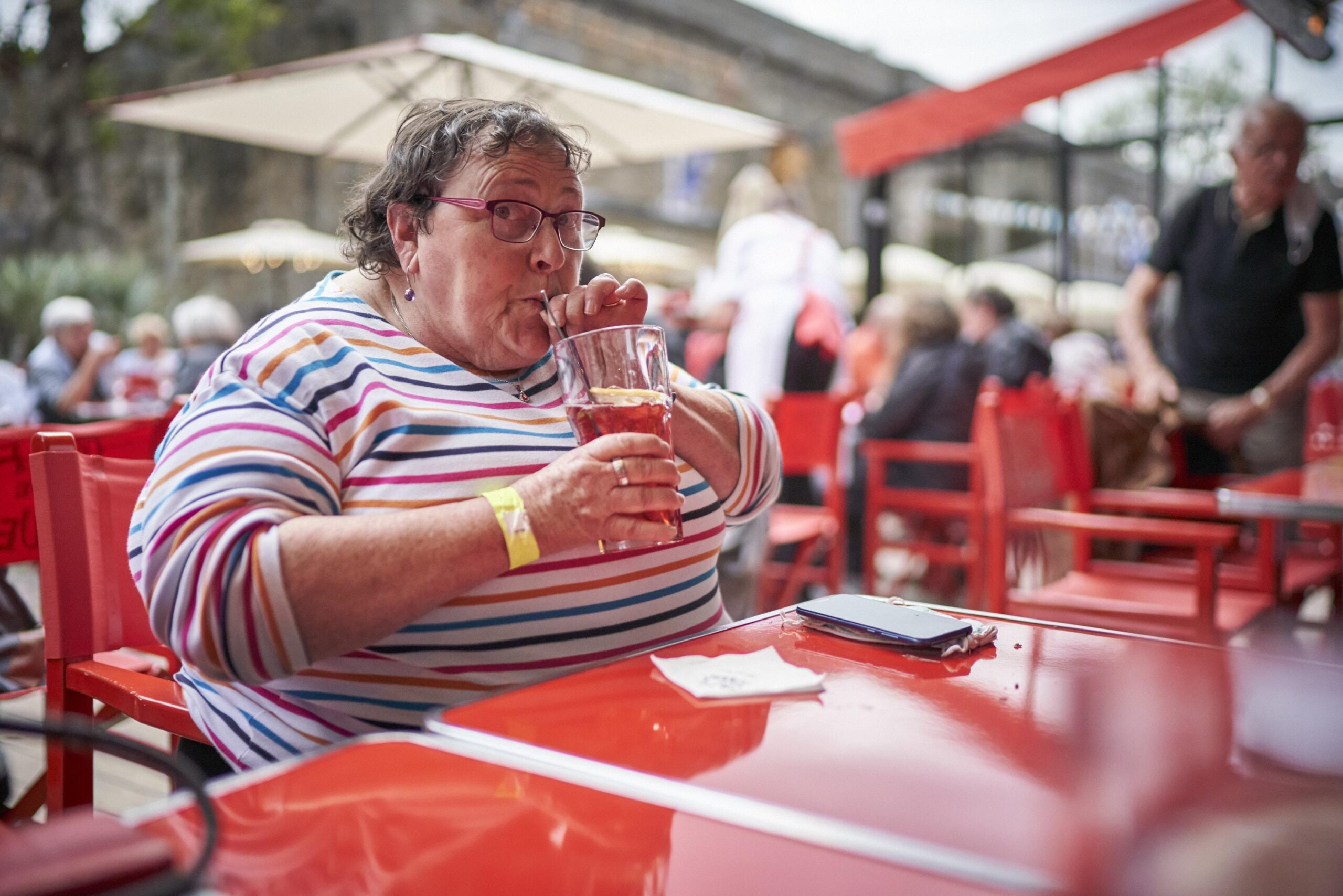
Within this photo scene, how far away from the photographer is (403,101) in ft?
18.6

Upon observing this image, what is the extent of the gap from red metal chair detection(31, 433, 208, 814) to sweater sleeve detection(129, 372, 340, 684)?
0.32 m

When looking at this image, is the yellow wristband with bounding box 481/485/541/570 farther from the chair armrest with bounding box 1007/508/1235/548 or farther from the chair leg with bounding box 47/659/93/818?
the chair armrest with bounding box 1007/508/1235/548

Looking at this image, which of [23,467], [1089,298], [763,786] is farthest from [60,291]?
[1089,298]

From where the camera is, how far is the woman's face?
142 cm

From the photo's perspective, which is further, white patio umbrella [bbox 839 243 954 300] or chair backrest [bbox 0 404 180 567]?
white patio umbrella [bbox 839 243 954 300]

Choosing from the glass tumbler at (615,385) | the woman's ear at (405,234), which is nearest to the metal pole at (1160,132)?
the woman's ear at (405,234)

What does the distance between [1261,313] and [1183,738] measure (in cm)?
313

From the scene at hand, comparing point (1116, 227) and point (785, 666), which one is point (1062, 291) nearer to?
point (1116, 227)

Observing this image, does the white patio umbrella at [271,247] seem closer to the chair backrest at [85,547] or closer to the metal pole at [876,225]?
the metal pole at [876,225]

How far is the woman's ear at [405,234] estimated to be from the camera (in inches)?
58.0

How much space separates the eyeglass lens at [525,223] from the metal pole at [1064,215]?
37.8 feet

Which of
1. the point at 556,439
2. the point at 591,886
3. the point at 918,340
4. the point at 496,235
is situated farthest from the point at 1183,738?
the point at 918,340

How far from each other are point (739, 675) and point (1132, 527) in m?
1.78

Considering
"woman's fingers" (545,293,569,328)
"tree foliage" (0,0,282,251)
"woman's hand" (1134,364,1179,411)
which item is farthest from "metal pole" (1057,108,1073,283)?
"woman's fingers" (545,293,569,328)
